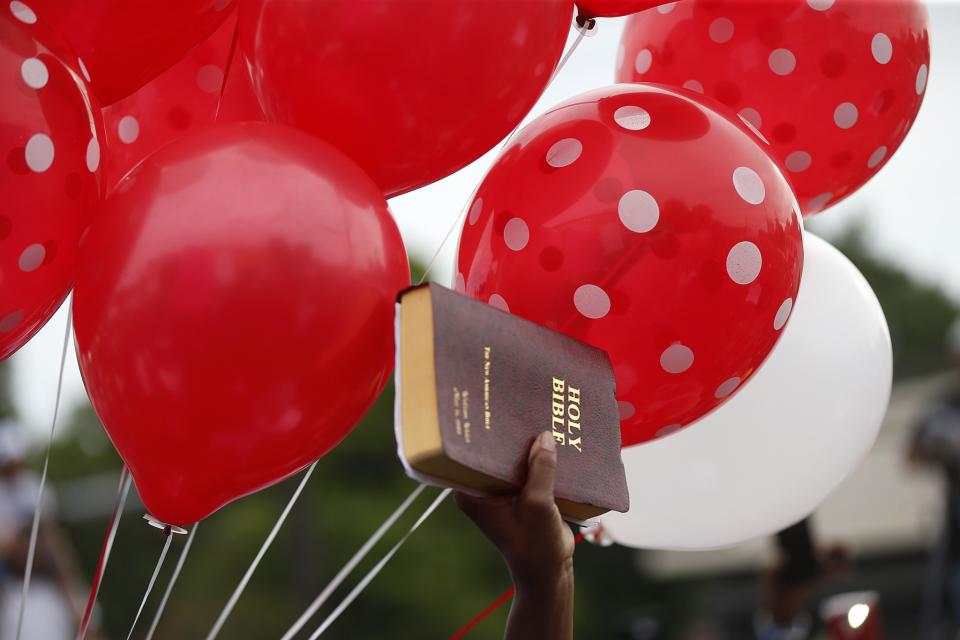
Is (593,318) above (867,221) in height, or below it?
above

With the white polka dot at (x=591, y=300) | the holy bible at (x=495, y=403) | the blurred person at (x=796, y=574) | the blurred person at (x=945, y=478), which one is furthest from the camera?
the blurred person at (x=945, y=478)

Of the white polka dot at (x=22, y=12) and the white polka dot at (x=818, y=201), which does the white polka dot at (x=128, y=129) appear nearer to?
the white polka dot at (x=22, y=12)

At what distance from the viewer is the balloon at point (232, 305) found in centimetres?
129

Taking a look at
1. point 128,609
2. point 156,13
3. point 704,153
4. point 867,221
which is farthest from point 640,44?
point 867,221

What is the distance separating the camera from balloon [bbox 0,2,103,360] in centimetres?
131

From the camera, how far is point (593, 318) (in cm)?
152

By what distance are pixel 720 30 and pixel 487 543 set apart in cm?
1487

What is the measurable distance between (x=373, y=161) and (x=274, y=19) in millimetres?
225

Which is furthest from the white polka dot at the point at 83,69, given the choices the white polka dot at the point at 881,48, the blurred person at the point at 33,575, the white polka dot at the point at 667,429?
the blurred person at the point at 33,575

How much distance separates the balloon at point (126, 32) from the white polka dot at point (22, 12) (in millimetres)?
26

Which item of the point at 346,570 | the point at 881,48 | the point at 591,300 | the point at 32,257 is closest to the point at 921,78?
the point at 881,48

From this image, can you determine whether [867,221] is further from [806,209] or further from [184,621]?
[806,209]

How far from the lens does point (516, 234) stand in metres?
1.55

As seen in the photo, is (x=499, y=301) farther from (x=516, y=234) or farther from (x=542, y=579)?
(x=542, y=579)
